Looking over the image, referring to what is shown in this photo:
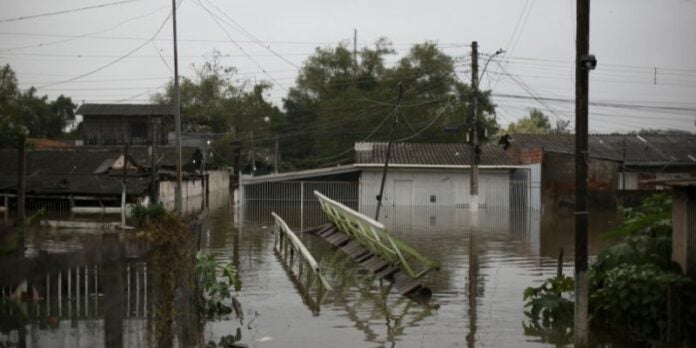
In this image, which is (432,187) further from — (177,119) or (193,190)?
(177,119)

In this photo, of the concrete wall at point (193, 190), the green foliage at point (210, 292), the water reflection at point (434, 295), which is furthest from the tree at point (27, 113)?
the green foliage at point (210, 292)

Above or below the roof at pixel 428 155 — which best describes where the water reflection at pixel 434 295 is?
below

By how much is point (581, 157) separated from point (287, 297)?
600 cm

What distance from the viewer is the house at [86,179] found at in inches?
1529

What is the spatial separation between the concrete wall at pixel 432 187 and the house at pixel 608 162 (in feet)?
8.45

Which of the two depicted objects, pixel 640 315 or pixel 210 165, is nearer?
pixel 640 315

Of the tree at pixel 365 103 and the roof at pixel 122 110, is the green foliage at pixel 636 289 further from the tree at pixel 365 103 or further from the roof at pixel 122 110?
the roof at pixel 122 110

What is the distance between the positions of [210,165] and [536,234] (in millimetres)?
46741

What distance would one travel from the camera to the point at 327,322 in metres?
11.1

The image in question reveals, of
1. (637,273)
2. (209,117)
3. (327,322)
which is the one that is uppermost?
(209,117)

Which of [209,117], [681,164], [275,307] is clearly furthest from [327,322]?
[209,117]

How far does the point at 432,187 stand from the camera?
43.3 metres

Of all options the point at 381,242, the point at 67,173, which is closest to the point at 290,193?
the point at 67,173

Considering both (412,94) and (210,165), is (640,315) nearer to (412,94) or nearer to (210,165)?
(412,94)
